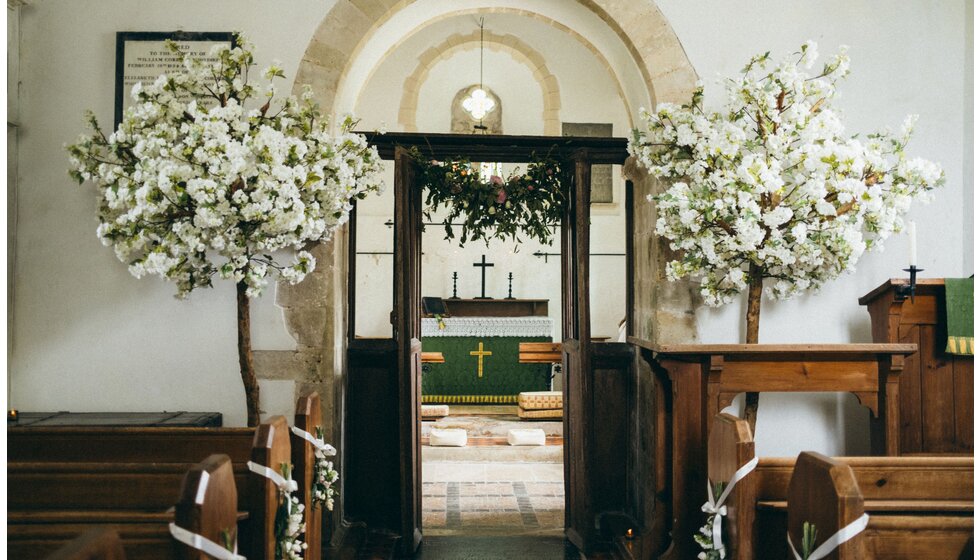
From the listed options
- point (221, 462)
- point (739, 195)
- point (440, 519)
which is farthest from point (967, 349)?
point (221, 462)

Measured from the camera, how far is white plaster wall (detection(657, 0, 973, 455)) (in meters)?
3.80

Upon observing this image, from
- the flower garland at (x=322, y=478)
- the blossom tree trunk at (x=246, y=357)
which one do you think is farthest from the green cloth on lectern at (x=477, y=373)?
the flower garland at (x=322, y=478)

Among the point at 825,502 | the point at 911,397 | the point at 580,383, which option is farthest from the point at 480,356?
the point at 825,502

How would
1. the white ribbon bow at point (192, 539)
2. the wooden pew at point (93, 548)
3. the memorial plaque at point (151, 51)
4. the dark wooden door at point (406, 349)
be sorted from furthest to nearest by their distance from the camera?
the memorial plaque at point (151, 51) < the dark wooden door at point (406, 349) < the white ribbon bow at point (192, 539) < the wooden pew at point (93, 548)

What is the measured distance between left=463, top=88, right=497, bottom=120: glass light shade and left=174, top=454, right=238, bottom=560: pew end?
28.4 ft

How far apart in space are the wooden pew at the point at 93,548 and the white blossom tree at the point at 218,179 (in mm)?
1765

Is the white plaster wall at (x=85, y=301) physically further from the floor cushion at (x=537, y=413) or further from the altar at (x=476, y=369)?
the altar at (x=476, y=369)

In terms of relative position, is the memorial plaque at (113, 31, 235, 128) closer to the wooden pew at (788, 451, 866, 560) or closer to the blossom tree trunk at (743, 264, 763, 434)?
the blossom tree trunk at (743, 264, 763, 434)

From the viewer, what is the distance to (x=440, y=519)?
13.9 feet

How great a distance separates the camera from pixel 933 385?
138 inches

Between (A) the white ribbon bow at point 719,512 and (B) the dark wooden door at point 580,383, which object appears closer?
(A) the white ribbon bow at point 719,512

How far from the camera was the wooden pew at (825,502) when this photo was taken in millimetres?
1608

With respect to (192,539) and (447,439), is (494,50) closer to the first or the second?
(447,439)

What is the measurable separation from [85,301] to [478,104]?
6.94m
